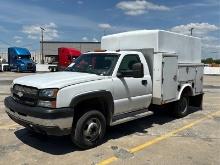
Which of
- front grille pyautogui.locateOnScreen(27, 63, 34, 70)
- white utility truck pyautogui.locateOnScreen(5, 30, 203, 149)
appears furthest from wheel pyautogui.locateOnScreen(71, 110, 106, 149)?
front grille pyautogui.locateOnScreen(27, 63, 34, 70)

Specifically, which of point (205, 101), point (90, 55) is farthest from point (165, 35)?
point (205, 101)

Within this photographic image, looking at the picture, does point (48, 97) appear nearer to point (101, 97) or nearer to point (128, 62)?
point (101, 97)

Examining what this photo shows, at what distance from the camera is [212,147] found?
6.50m

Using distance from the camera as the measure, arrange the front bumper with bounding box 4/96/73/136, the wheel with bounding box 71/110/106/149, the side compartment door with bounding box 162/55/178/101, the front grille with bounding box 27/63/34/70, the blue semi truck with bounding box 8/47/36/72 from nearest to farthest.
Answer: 1. the front bumper with bounding box 4/96/73/136
2. the wheel with bounding box 71/110/106/149
3. the side compartment door with bounding box 162/55/178/101
4. the blue semi truck with bounding box 8/47/36/72
5. the front grille with bounding box 27/63/34/70

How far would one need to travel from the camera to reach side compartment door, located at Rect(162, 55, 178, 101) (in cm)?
805

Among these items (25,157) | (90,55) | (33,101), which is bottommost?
(25,157)

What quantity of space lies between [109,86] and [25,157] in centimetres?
216

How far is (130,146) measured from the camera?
645cm

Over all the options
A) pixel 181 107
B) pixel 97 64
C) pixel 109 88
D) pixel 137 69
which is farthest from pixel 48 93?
pixel 181 107

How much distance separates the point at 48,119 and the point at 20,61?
35.0m

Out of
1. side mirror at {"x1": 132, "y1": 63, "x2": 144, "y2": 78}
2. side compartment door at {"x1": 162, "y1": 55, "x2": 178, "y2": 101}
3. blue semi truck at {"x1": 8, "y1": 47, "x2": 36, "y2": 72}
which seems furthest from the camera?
blue semi truck at {"x1": 8, "y1": 47, "x2": 36, "y2": 72}

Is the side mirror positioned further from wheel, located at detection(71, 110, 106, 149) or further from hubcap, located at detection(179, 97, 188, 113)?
hubcap, located at detection(179, 97, 188, 113)

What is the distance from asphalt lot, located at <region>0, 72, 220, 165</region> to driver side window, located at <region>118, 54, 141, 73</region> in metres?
1.58

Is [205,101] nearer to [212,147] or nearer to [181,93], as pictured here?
[181,93]
